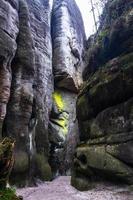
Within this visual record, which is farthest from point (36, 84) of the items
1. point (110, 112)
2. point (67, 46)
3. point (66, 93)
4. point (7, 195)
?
point (7, 195)

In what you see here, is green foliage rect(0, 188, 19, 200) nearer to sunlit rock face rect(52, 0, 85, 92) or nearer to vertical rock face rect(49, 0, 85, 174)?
vertical rock face rect(49, 0, 85, 174)

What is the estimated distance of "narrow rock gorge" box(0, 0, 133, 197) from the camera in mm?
10094

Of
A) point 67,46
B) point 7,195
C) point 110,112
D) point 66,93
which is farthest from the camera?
point 67,46

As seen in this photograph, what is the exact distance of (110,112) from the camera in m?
10.5

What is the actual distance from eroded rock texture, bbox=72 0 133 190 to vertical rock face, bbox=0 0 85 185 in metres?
5.48

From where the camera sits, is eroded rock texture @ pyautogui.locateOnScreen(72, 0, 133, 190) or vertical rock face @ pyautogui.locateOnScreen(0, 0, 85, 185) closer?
eroded rock texture @ pyautogui.locateOnScreen(72, 0, 133, 190)

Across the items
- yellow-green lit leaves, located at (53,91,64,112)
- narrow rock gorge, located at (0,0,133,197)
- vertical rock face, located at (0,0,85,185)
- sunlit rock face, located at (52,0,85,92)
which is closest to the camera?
narrow rock gorge, located at (0,0,133,197)

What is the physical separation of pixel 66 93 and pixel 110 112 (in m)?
18.7

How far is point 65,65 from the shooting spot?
91.3 ft

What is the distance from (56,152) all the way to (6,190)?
17.3 metres

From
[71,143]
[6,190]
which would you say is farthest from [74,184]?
[71,143]

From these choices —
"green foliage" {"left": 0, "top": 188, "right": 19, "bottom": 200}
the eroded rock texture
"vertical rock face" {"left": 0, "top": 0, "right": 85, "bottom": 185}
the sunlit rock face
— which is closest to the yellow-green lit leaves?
"vertical rock face" {"left": 0, "top": 0, "right": 85, "bottom": 185}

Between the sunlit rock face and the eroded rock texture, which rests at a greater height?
the sunlit rock face

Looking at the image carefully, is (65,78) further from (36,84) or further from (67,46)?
(36,84)
